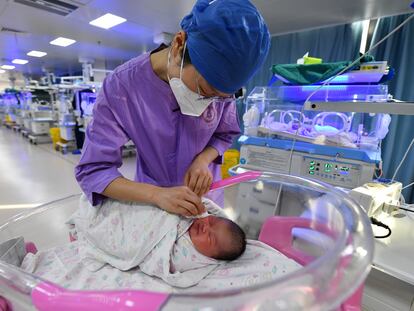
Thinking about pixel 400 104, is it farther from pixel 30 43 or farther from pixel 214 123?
pixel 30 43

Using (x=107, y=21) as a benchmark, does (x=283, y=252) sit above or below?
below

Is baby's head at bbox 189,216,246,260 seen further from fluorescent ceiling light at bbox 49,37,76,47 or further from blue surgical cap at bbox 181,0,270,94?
fluorescent ceiling light at bbox 49,37,76,47

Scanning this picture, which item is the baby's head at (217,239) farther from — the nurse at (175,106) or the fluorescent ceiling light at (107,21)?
the fluorescent ceiling light at (107,21)

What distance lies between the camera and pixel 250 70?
655 millimetres

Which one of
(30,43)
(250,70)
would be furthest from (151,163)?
(30,43)

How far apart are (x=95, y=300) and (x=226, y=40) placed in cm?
59

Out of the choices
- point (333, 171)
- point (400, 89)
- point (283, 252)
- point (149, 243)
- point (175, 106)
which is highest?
point (400, 89)

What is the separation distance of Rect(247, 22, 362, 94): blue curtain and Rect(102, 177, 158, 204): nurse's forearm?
3.29 meters

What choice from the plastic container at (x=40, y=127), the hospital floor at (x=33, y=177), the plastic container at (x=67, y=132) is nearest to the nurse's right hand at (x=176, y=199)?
the hospital floor at (x=33, y=177)

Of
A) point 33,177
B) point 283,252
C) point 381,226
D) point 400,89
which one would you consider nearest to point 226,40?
point 283,252

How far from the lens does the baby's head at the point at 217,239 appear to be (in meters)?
0.85

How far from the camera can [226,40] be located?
61 centimetres

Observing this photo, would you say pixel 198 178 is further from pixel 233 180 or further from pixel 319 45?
pixel 319 45

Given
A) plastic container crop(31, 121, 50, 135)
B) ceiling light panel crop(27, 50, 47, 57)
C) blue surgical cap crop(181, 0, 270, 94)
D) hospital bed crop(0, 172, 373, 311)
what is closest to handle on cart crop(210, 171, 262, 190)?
hospital bed crop(0, 172, 373, 311)
